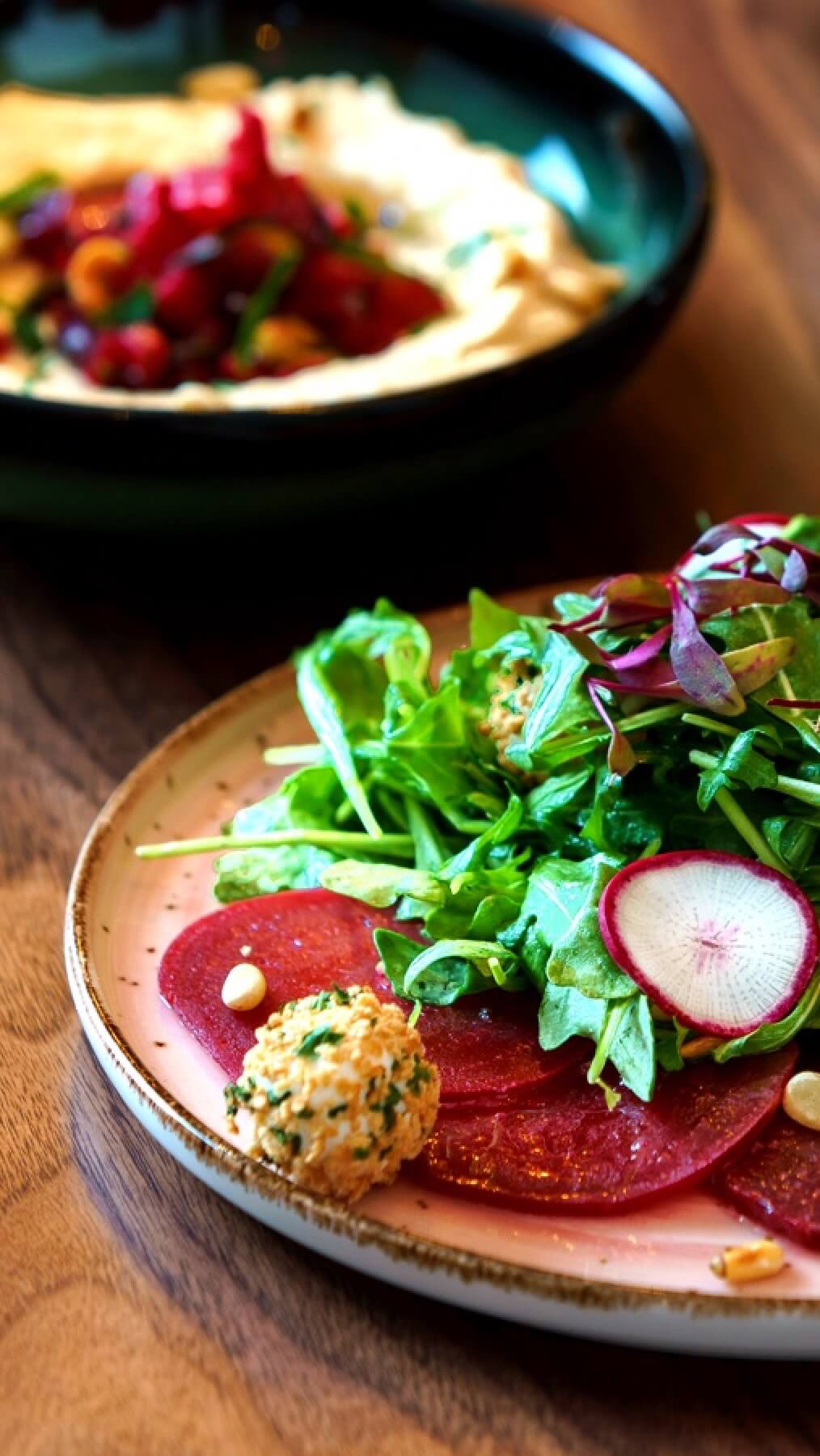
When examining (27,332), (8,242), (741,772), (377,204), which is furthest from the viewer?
(377,204)

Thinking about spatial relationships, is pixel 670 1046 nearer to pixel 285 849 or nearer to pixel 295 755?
pixel 285 849

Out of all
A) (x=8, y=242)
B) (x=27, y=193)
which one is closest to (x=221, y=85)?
(x=27, y=193)

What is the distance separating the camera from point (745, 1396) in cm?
107

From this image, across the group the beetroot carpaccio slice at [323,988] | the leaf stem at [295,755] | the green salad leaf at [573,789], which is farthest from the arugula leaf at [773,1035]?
the leaf stem at [295,755]

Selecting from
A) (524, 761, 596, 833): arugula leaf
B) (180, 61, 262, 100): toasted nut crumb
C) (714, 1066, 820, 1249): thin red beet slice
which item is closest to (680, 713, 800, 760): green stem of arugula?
(524, 761, 596, 833): arugula leaf

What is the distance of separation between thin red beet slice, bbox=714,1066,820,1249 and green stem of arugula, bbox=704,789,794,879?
215mm

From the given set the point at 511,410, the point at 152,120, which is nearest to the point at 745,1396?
the point at 511,410

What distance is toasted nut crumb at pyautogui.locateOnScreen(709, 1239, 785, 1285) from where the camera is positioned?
1.08 metres

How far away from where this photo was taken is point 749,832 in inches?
51.9

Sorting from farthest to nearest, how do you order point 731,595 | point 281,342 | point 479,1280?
point 281,342 < point 731,595 < point 479,1280

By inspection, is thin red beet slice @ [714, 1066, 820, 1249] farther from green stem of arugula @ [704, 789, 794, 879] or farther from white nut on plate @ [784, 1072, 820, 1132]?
green stem of arugula @ [704, 789, 794, 879]

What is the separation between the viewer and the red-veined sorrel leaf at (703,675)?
1.33 metres

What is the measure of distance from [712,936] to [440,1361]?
0.39 meters

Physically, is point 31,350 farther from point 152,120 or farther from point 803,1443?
point 803,1443
